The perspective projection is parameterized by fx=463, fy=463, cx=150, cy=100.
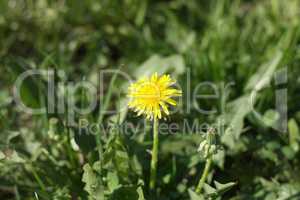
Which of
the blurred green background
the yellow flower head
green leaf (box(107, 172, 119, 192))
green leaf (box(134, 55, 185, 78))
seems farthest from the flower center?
green leaf (box(134, 55, 185, 78))

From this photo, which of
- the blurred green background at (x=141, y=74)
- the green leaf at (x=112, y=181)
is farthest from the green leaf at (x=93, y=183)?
the green leaf at (x=112, y=181)

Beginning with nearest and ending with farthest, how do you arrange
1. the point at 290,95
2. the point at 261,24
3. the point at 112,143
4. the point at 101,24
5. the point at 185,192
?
the point at 112,143
the point at 185,192
the point at 290,95
the point at 261,24
the point at 101,24

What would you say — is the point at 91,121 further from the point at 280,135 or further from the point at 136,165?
the point at 280,135

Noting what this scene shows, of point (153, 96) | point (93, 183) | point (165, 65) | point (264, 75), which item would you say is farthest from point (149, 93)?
point (264, 75)

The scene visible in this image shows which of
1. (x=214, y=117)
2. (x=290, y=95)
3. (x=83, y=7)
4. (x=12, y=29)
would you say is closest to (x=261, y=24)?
(x=290, y=95)

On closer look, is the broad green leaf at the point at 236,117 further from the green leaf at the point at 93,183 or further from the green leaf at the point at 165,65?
the green leaf at the point at 93,183

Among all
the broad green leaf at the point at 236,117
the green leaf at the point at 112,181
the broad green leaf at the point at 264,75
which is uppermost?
the broad green leaf at the point at 264,75

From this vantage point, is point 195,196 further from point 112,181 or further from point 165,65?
point 165,65
